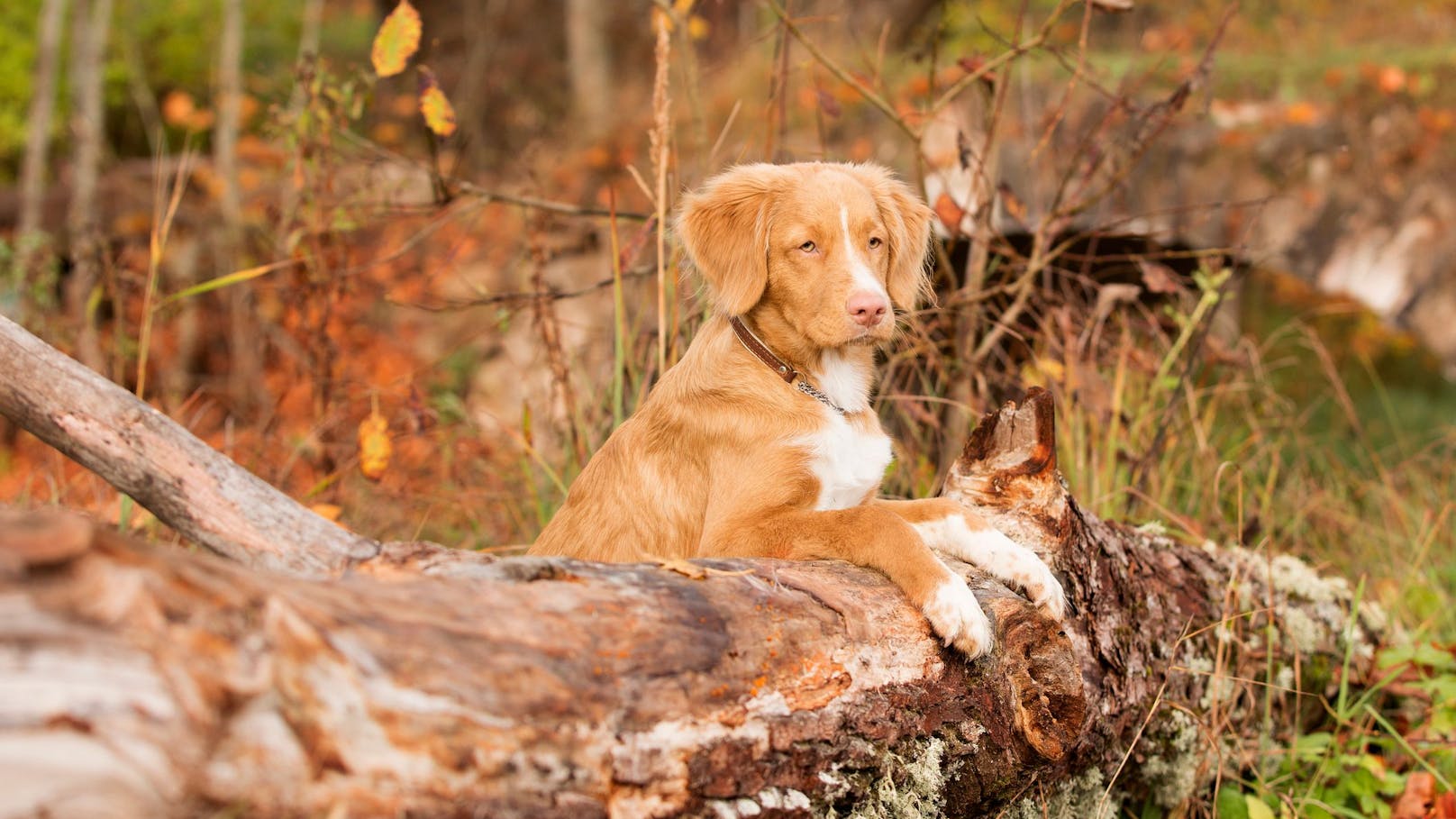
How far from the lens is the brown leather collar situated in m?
3.54

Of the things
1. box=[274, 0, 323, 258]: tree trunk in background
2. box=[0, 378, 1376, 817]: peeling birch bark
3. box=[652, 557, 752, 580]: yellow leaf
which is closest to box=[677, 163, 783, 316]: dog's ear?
box=[0, 378, 1376, 817]: peeling birch bark


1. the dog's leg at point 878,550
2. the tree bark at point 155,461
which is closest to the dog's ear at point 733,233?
the dog's leg at point 878,550

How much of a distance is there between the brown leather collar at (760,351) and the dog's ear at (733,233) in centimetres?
7

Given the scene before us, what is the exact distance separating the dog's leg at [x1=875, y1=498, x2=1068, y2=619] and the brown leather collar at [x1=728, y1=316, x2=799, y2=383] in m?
0.52

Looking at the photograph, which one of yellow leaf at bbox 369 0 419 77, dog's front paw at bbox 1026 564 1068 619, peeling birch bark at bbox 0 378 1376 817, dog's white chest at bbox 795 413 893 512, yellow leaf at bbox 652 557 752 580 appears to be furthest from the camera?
yellow leaf at bbox 369 0 419 77

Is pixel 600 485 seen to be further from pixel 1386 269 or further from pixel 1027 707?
pixel 1386 269

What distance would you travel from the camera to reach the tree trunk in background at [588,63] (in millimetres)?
16422

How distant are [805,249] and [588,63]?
1411 cm

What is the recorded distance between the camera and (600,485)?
139 inches

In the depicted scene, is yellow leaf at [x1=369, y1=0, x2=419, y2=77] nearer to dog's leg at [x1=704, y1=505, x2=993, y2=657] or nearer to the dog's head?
the dog's head

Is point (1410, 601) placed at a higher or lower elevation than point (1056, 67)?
lower

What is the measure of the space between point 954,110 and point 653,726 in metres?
6.41

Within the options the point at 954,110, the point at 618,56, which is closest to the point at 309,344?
the point at 954,110

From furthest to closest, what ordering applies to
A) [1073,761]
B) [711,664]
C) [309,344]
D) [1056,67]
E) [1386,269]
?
[1056,67], [1386,269], [309,344], [1073,761], [711,664]
